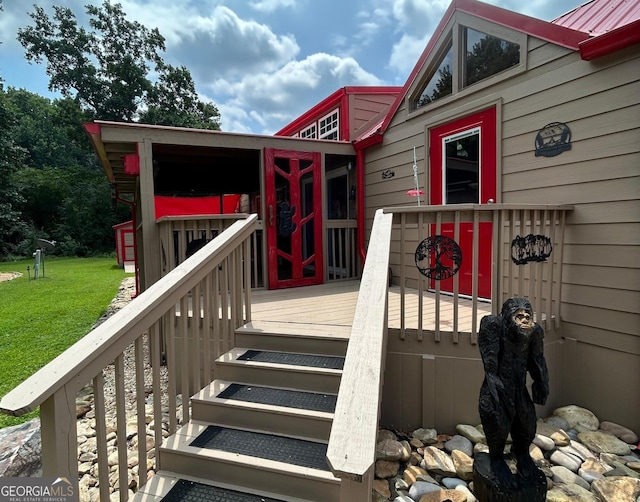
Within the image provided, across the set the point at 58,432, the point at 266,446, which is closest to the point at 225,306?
the point at 266,446

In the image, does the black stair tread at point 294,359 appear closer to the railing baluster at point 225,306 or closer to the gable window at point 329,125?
the railing baluster at point 225,306

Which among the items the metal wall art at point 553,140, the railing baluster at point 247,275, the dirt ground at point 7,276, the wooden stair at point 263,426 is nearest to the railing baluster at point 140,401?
the wooden stair at point 263,426

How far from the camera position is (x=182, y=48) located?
2298 cm

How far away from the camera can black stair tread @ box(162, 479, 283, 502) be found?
5.82 ft

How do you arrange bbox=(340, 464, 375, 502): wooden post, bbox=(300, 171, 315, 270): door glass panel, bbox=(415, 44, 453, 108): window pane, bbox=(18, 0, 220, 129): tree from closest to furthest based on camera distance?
bbox=(340, 464, 375, 502): wooden post → bbox=(415, 44, 453, 108): window pane → bbox=(300, 171, 315, 270): door glass panel → bbox=(18, 0, 220, 129): tree

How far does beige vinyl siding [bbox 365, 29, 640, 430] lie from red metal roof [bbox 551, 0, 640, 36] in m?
0.25

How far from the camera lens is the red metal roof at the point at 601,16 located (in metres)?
2.72

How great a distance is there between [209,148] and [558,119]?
3.68 metres

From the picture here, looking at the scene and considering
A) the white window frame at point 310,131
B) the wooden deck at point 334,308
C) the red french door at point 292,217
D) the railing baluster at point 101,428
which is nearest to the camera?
the railing baluster at point 101,428

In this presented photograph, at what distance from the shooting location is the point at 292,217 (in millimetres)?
4914

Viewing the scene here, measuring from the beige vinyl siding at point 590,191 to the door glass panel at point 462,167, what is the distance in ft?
1.18

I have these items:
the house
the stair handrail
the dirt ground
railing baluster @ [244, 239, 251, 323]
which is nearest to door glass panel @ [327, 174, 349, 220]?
the house

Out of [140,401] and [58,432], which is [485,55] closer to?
[140,401]

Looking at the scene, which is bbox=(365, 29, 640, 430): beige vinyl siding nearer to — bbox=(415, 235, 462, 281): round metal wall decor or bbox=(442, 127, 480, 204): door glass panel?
bbox=(442, 127, 480, 204): door glass panel
